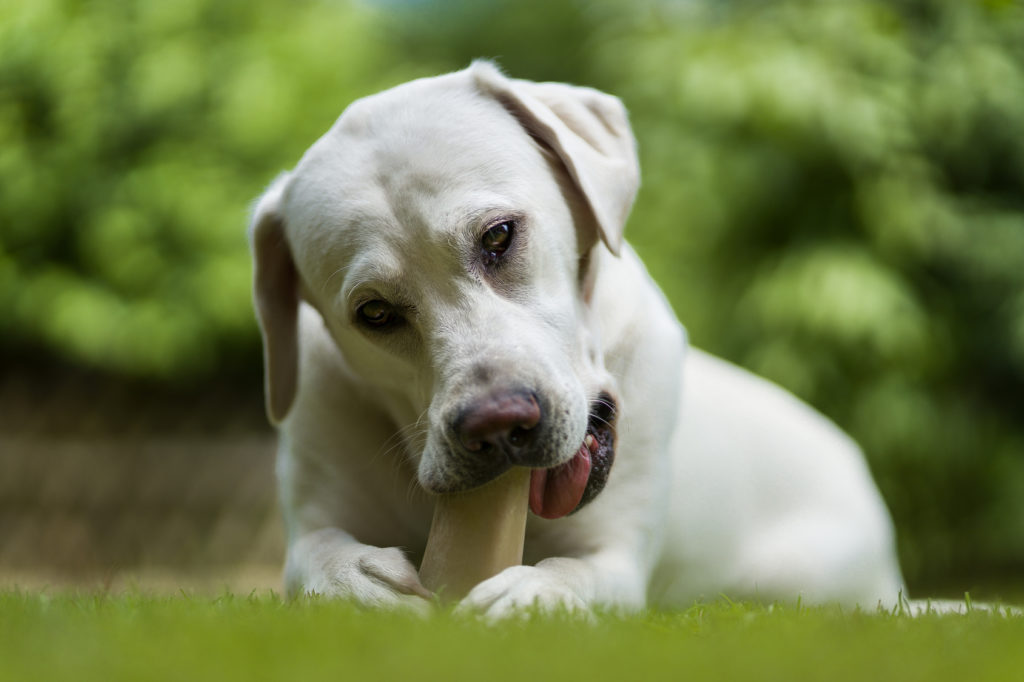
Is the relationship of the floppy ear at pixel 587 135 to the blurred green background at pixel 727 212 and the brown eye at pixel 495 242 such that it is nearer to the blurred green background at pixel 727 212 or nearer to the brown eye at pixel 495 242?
the brown eye at pixel 495 242

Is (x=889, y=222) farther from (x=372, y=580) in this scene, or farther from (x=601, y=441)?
(x=372, y=580)

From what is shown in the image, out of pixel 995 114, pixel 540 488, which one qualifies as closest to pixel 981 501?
pixel 995 114

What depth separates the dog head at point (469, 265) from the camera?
2621 millimetres

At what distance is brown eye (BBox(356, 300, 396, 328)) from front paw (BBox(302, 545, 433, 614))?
22.7 inches

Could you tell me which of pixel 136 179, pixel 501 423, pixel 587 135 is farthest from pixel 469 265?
pixel 136 179

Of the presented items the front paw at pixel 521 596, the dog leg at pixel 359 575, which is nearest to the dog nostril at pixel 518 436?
the front paw at pixel 521 596

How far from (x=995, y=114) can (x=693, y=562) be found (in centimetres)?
489

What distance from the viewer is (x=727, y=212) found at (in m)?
7.84

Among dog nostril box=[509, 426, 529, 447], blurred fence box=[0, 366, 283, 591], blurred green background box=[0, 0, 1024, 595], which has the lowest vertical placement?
blurred fence box=[0, 366, 283, 591]

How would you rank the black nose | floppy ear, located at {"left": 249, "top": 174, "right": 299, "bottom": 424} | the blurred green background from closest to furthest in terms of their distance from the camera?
the black nose
floppy ear, located at {"left": 249, "top": 174, "right": 299, "bottom": 424}
the blurred green background

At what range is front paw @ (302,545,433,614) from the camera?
253cm

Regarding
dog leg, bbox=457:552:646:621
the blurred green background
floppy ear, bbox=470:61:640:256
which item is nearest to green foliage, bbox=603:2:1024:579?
the blurred green background

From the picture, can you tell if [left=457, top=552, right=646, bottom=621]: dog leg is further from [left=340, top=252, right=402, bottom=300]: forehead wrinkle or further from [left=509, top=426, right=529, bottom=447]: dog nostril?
[left=340, top=252, right=402, bottom=300]: forehead wrinkle

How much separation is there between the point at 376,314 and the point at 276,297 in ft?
2.05
